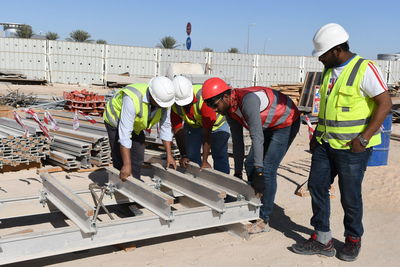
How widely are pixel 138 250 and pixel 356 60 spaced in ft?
8.48

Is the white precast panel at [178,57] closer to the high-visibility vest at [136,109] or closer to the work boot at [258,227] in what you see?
the high-visibility vest at [136,109]

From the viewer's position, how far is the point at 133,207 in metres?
5.07

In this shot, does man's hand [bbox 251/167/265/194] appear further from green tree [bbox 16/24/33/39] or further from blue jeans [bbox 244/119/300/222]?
green tree [bbox 16/24/33/39]

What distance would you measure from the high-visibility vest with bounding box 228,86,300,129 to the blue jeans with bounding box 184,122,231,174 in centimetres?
110

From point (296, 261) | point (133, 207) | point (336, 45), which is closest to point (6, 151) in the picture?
point (133, 207)

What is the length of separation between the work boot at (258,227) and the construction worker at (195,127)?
919 mm

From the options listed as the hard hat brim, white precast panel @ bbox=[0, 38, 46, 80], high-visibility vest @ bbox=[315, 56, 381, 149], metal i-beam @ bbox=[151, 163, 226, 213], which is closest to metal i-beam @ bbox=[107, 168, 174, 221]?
metal i-beam @ bbox=[151, 163, 226, 213]

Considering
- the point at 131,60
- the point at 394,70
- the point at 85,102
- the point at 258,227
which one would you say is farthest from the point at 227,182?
the point at 394,70

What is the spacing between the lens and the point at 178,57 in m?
25.3

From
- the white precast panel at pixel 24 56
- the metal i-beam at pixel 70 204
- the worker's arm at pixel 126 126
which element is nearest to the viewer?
the metal i-beam at pixel 70 204

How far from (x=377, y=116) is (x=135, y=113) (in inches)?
86.8

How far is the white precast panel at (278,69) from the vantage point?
25.1m

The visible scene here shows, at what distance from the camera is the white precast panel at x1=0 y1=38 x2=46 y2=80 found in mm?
24156

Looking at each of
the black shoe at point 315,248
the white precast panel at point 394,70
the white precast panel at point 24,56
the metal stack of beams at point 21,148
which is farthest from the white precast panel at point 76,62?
the black shoe at point 315,248
